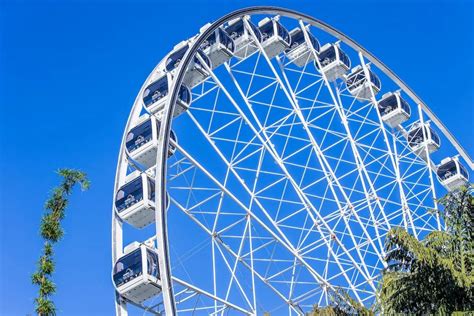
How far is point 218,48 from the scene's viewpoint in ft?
87.9

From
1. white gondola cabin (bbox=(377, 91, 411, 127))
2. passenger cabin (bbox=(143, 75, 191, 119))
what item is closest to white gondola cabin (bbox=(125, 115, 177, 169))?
passenger cabin (bbox=(143, 75, 191, 119))

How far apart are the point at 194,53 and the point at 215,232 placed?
507 centimetres

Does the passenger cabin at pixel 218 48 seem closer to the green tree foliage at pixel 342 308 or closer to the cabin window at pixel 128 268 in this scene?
the cabin window at pixel 128 268

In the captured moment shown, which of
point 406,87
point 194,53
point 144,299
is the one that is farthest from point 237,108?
point 406,87

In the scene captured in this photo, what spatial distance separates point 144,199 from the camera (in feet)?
73.6

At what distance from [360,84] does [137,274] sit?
15925 millimetres

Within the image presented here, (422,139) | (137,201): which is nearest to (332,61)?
(422,139)

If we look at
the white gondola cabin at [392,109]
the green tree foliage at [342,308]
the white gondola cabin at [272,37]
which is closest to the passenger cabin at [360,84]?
the white gondola cabin at [392,109]

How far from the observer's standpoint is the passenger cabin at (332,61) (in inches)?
1286

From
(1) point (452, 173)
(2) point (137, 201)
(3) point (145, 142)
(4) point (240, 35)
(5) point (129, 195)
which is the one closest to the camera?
(2) point (137, 201)

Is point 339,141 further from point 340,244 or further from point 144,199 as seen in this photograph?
point 144,199

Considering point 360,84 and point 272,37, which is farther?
point 360,84

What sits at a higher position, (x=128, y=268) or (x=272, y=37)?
(x=272, y=37)

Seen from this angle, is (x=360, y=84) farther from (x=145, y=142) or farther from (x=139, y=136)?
(x=145, y=142)
